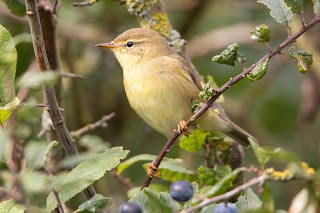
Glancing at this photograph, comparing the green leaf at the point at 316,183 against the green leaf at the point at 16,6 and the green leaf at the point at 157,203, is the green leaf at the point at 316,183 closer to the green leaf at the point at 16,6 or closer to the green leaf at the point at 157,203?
the green leaf at the point at 157,203

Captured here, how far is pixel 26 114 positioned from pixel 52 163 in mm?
1540

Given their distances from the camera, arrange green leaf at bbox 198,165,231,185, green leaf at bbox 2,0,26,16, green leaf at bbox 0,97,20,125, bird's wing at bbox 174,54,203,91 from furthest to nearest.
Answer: bird's wing at bbox 174,54,203,91
green leaf at bbox 2,0,26,16
green leaf at bbox 198,165,231,185
green leaf at bbox 0,97,20,125

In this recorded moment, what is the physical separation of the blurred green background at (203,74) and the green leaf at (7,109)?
231 cm

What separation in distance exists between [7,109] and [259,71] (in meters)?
0.85

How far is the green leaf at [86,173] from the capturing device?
1805mm

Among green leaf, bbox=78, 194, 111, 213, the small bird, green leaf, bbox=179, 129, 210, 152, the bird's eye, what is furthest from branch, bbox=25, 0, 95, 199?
the bird's eye

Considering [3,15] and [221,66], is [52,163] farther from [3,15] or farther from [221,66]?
[221,66]

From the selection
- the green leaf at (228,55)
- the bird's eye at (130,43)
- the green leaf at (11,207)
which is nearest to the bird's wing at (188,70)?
the bird's eye at (130,43)

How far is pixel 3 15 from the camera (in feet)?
14.7

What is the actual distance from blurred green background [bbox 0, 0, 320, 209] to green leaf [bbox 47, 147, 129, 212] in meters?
A: 2.25

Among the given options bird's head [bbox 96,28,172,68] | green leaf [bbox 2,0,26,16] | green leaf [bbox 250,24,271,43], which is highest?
green leaf [bbox 2,0,26,16]

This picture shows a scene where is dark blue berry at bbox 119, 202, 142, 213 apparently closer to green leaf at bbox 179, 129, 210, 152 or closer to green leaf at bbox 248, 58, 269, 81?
green leaf at bbox 248, 58, 269, 81

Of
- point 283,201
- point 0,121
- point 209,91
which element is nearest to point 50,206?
point 0,121

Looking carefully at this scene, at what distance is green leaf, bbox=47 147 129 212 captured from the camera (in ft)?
5.92
